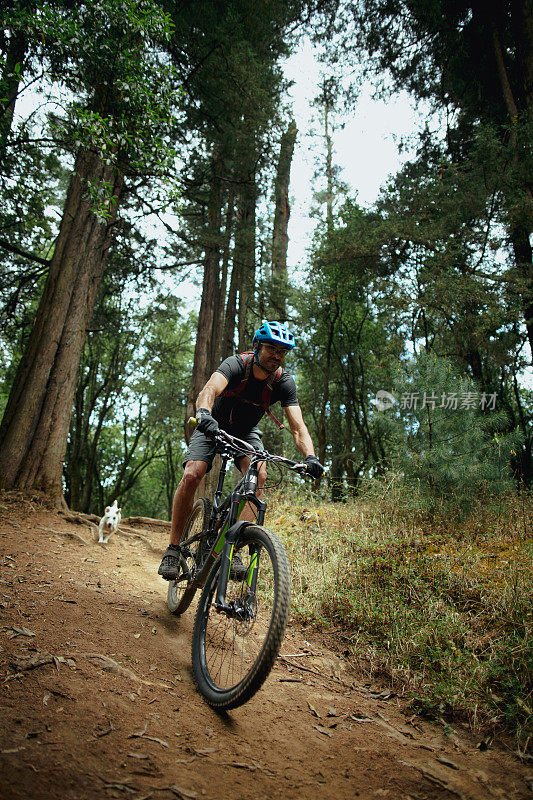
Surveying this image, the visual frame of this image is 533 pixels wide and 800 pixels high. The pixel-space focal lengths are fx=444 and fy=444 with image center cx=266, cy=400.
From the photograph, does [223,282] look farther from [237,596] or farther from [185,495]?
[237,596]

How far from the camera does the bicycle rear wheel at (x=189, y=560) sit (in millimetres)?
3571

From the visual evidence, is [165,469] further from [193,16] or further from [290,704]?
[290,704]

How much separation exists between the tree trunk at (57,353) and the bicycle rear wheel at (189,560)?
3.76 metres

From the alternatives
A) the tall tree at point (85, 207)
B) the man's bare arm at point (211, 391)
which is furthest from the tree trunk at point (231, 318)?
the man's bare arm at point (211, 391)

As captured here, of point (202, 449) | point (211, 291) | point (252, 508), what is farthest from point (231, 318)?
point (252, 508)

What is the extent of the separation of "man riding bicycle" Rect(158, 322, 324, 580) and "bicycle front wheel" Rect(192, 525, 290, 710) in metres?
0.53

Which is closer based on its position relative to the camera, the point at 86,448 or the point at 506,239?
the point at 506,239

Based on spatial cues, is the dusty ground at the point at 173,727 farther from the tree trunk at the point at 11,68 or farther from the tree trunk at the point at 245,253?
the tree trunk at the point at 245,253

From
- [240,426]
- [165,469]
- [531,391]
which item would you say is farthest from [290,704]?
[165,469]

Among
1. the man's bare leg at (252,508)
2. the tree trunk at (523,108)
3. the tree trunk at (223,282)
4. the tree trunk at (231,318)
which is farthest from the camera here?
the tree trunk at (231,318)

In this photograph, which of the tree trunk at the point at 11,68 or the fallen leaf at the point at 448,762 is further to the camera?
the tree trunk at the point at 11,68

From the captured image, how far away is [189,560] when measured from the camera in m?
3.66

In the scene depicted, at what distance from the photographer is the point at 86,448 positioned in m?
20.3

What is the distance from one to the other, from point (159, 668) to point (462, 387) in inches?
253
